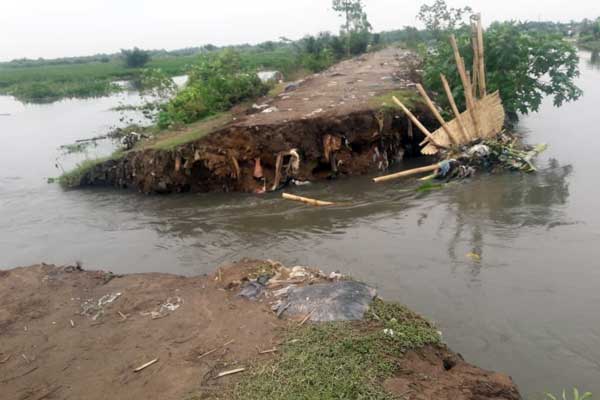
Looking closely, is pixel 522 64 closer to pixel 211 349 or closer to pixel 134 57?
pixel 211 349

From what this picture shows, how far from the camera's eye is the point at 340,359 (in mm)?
3566

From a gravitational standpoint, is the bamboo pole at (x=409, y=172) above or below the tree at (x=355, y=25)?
below

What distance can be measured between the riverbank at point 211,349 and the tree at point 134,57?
46619 mm

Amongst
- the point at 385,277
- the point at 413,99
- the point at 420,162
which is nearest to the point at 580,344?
the point at 385,277

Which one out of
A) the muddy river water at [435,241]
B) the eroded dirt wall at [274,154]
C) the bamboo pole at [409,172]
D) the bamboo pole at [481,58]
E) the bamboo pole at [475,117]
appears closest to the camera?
the muddy river water at [435,241]

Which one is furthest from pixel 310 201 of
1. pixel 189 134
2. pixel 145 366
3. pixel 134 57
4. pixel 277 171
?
pixel 134 57

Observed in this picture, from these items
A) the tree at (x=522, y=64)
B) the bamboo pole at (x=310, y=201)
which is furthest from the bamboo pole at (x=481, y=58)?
the bamboo pole at (x=310, y=201)

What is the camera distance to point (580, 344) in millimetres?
4211

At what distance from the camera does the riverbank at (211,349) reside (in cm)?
343

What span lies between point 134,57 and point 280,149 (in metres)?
43.1

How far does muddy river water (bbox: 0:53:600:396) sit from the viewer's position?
4461 millimetres

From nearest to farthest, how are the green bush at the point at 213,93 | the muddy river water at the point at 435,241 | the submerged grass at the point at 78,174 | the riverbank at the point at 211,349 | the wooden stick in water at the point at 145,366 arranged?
the riverbank at the point at 211,349 → the wooden stick in water at the point at 145,366 → the muddy river water at the point at 435,241 → the submerged grass at the point at 78,174 → the green bush at the point at 213,93

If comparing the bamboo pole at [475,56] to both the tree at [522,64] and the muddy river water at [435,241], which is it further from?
the muddy river water at [435,241]

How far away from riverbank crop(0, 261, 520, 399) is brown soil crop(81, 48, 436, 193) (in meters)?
4.65
